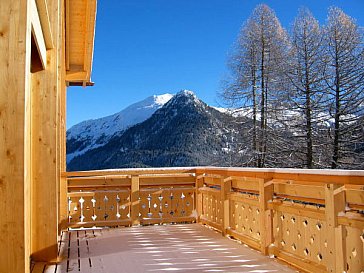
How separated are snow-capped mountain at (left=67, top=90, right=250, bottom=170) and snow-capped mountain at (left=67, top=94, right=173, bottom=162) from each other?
2.28 meters

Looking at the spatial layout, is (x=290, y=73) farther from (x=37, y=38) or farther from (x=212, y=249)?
(x=37, y=38)

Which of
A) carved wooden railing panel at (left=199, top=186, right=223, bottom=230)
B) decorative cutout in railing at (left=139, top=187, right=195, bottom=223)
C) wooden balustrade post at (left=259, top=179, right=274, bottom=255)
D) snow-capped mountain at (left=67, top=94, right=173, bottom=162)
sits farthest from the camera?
snow-capped mountain at (left=67, top=94, right=173, bottom=162)

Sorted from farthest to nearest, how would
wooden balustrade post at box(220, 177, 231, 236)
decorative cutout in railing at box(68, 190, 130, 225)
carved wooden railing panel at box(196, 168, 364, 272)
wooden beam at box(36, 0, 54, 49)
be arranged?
decorative cutout in railing at box(68, 190, 130, 225), wooden balustrade post at box(220, 177, 231, 236), carved wooden railing panel at box(196, 168, 364, 272), wooden beam at box(36, 0, 54, 49)

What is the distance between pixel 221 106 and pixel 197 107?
465 inches

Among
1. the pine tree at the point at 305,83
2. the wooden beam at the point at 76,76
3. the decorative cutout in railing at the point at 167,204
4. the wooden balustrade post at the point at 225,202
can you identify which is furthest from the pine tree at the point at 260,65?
the wooden balustrade post at the point at 225,202

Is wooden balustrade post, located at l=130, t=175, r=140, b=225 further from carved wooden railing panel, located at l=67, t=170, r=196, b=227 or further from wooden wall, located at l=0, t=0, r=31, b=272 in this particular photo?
wooden wall, located at l=0, t=0, r=31, b=272

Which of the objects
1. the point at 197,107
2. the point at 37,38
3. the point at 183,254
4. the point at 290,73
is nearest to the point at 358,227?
the point at 183,254

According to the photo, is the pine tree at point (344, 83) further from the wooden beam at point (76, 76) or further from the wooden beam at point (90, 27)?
the wooden beam at point (90, 27)

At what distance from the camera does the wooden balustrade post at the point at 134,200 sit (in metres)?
6.64

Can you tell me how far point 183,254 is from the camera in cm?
452

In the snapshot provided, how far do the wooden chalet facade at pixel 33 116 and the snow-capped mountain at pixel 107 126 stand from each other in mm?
27919

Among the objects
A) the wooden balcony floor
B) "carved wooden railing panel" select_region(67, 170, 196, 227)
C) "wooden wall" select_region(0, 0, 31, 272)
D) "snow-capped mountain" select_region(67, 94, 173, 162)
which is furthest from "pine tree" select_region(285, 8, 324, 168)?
"snow-capped mountain" select_region(67, 94, 173, 162)

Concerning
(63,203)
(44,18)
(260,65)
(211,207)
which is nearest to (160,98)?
(260,65)

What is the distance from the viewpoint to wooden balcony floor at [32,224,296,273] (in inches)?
153
